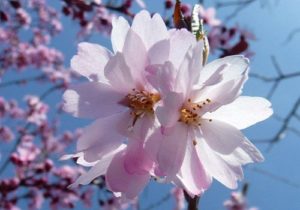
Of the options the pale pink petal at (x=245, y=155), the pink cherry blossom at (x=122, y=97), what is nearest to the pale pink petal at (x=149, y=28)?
the pink cherry blossom at (x=122, y=97)

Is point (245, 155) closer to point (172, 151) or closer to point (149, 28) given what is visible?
point (172, 151)

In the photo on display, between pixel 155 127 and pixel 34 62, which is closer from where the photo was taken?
pixel 155 127

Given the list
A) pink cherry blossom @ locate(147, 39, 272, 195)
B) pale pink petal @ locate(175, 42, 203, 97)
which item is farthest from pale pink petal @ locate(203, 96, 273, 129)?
pale pink petal @ locate(175, 42, 203, 97)

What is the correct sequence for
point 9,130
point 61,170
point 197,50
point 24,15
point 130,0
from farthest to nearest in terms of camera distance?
point 9,130 → point 24,15 → point 61,170 → point 130,0 → point 197,50

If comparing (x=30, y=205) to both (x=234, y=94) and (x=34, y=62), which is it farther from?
(x=234, y=94)

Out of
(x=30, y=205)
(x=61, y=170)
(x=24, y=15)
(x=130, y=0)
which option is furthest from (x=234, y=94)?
(x=24, y=15)

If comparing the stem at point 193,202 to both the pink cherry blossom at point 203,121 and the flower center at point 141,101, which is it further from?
the flower center at point 141,101

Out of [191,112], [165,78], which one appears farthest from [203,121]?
[165,78]

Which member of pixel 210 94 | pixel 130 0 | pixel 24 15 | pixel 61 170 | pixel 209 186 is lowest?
pixel 61 170
